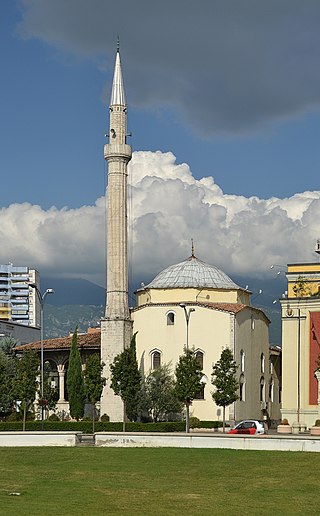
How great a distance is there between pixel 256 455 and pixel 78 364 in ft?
122

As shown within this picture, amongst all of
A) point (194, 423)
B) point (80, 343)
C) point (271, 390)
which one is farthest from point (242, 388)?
point (80, 343)

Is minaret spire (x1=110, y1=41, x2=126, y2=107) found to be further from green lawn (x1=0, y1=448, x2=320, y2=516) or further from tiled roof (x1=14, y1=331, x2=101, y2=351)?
green lawn (x1=0, y1=448, x2=320, y2=516)

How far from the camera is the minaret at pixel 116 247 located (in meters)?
72.4

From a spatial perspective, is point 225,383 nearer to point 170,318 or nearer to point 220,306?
point 220,306

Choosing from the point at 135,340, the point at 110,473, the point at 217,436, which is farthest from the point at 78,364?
the point at 110,473

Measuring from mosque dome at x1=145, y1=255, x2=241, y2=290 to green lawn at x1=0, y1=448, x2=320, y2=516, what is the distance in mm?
40330

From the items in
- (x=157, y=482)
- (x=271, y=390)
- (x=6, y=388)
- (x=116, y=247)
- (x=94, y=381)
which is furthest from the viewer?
(x=271, y=390)

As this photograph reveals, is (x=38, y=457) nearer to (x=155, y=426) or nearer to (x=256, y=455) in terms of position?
(x=256, y=455)

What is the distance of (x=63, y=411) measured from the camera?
257 feet

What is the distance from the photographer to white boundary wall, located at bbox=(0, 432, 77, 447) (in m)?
42.6

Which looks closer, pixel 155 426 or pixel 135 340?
pixel 155 426

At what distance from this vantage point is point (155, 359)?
75562mm

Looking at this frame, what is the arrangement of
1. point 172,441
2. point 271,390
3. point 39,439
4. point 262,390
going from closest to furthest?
point 172,441
point 39,439
point 262,390
point 271,390

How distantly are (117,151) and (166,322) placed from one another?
13831 mm
